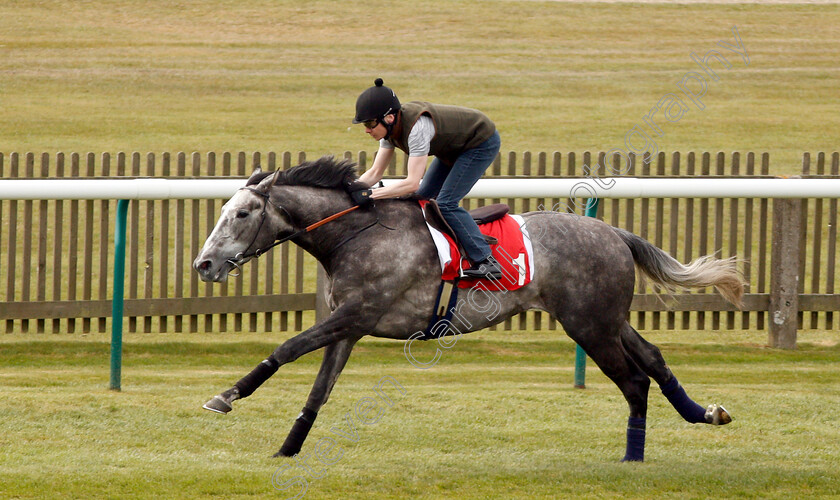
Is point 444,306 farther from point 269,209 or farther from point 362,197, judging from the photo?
point 269,209

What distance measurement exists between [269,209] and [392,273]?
0.67 m

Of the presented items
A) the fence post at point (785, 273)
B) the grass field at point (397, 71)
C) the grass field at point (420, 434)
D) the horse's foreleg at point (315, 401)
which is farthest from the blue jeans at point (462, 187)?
the grass field at point (397, 71)

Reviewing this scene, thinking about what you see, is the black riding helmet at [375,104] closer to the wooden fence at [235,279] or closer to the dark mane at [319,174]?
the dark mane at [319,174]

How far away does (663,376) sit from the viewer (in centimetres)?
583

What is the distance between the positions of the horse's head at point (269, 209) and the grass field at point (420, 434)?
0.99 metres

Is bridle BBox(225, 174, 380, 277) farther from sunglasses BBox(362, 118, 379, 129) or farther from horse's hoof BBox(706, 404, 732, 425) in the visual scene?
horse's hoof BBox(706, 404, 732, 425)

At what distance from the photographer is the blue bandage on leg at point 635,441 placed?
5.62 metres

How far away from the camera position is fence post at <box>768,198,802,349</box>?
873 cm

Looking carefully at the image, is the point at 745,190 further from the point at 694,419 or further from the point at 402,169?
the point at 402,169

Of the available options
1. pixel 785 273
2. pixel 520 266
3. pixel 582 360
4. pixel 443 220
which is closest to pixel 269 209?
pixel 443 220

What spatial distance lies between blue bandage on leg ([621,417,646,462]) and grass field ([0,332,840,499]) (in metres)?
0.08

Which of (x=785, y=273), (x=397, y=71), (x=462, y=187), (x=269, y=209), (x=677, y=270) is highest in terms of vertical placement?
(x=397, y=71)

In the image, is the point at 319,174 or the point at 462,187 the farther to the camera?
the point at 462,187

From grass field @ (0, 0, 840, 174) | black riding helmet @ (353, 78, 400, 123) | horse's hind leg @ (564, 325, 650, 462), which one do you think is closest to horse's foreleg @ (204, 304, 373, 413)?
black riding helmet @ (353, 78, 400, 123)
